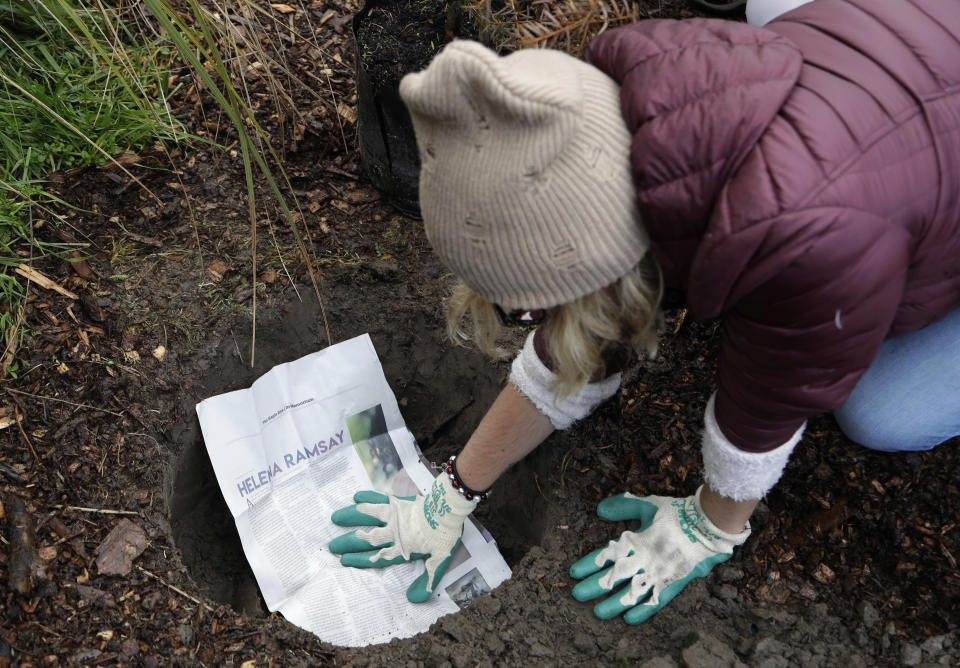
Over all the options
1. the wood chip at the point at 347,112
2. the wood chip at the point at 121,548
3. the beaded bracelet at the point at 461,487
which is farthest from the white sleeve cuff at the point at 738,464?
the wood chip at the point at 347,112

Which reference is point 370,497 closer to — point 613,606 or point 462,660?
point 462,660

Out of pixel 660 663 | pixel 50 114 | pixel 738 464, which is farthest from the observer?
pixel 50 114

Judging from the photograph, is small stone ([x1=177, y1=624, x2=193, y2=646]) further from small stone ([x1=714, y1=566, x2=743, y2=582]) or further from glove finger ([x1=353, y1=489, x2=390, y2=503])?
small stone ([x1=714, y1=566, x2=743, y2=582])

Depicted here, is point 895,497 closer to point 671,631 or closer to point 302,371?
point 671,631

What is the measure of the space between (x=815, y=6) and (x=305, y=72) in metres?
1.60

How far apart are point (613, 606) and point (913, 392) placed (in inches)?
29.1

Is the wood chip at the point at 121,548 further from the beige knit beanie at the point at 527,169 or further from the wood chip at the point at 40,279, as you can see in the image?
the beige knit beanie at the point at 527,169

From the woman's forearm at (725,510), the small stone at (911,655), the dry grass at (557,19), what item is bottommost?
the small stone at (911,655)

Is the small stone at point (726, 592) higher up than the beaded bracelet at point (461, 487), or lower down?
lower down

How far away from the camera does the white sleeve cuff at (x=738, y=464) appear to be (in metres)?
1.18

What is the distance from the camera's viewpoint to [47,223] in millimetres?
1817

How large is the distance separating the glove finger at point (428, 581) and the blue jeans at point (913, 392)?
95cm

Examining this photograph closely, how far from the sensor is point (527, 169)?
2.82 feet

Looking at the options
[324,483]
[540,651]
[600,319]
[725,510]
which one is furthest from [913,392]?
[324,483]
